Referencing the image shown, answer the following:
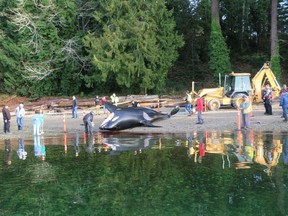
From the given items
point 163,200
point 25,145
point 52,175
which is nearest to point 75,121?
point 25,145

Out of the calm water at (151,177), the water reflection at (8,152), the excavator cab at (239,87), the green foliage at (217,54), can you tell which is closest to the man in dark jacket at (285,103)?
the calm water at (151,177)

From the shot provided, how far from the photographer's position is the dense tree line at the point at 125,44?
42.6 meters

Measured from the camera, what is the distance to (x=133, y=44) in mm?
42500

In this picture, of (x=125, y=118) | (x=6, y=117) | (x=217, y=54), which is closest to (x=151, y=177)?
(x=125, y=118)

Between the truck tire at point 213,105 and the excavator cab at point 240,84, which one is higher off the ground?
the excavator cab at point 240,84

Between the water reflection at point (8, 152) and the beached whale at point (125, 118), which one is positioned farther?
the beached whale at point (125, 118)

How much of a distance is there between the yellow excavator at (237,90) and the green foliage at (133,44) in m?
10.6

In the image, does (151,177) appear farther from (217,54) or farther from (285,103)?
(217,54)

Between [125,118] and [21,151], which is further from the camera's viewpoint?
[125,118]

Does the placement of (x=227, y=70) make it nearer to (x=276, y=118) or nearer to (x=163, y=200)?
(x=276, y=118)

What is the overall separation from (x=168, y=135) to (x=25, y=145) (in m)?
6.54

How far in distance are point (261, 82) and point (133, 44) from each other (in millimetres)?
13616

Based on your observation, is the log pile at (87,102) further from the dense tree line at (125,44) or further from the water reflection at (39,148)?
the water reflection at (39,148)

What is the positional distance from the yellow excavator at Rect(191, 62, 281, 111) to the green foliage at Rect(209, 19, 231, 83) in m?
12.3
